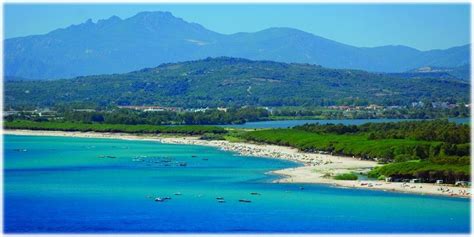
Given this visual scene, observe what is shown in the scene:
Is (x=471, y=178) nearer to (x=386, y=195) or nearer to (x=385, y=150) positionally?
(x=386, y=195)

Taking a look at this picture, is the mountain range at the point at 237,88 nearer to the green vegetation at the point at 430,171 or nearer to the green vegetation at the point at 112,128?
the green vegetation at the point at 112,128

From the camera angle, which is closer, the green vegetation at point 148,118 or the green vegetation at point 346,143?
the green vegetation at point 346,143

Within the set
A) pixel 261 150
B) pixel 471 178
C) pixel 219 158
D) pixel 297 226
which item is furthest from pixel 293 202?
pixel 261 150

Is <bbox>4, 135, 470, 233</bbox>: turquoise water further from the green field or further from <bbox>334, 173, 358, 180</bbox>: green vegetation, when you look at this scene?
the green field

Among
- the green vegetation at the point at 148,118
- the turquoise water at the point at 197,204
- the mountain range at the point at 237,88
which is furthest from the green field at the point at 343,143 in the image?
the mountain range at the point at 237,88

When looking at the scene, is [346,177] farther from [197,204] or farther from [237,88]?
[237,88]

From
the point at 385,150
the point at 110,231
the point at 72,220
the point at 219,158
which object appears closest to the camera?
the point at 110,231
